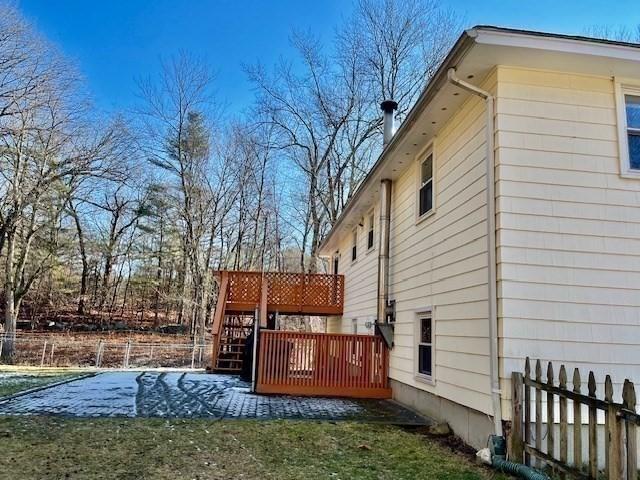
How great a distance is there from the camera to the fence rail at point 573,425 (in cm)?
300

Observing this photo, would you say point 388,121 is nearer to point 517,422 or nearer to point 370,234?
point 370,234

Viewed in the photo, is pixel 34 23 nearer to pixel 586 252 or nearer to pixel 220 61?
pixel 220 61

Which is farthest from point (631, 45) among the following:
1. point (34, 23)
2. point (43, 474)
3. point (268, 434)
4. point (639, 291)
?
point (34, 23)

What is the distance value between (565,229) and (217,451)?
13.8 feet

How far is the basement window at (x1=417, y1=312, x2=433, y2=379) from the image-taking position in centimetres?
652

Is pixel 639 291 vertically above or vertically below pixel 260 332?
above

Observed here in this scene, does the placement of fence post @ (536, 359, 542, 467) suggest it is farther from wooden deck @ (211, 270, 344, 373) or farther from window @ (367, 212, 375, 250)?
wooden deck @ (211, 270, 344, 373)

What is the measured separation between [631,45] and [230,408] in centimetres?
680

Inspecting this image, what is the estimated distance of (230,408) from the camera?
266 inches

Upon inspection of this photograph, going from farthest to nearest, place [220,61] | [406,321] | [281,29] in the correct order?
[220,61], [281,29], [406,321]

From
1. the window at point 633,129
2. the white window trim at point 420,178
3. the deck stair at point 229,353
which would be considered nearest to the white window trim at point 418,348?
the white window trim at point 420,178

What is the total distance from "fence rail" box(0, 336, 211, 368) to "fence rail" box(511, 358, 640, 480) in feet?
52.1

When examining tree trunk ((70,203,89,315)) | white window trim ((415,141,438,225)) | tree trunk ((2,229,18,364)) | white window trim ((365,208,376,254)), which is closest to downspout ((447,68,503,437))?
white window trim ((415,141,438,225))

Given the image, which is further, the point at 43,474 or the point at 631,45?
the point at 631,45
